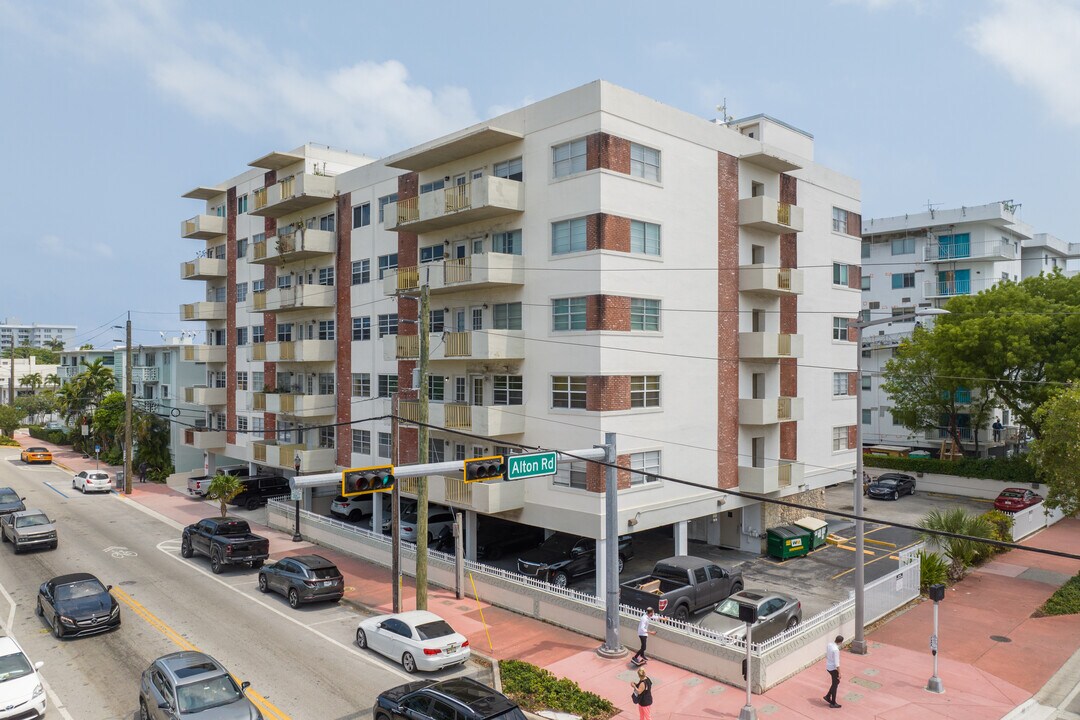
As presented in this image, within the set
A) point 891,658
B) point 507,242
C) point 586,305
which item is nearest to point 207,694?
point 586,305

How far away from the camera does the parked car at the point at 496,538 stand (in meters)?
33.3

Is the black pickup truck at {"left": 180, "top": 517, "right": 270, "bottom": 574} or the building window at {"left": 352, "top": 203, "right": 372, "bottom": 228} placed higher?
the building window at {"left": 352, "top": 203, "right": 372, "bottom": 228}

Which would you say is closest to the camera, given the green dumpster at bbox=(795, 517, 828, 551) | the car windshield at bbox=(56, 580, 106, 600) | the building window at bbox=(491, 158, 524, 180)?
the car windshield at bbox=(56, 580, 106, 600)

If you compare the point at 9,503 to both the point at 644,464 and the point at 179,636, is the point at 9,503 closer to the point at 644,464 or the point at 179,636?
the point at 179,636

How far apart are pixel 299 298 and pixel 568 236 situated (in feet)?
66.4

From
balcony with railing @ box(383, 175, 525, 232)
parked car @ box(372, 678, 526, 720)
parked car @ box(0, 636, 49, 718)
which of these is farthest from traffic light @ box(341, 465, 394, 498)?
balcony with railing @ box(383, 175, 525, 232)

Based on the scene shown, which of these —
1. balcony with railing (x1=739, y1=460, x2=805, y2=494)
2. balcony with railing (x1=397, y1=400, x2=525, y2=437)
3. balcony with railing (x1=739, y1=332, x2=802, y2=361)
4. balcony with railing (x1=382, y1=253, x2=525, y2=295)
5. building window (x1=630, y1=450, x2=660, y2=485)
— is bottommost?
balcony with railing (x1=739, y1=460, x2=805, y2=494)

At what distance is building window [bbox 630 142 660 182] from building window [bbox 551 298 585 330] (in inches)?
223

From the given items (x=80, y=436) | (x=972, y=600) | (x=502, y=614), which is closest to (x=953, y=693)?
(x=972, y=600)

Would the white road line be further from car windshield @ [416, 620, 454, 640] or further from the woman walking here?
the woman walking

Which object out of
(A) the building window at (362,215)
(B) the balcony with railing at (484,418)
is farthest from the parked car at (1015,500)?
(A) the building window at (362,215)

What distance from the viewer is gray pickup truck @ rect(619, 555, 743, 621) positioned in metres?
23.9

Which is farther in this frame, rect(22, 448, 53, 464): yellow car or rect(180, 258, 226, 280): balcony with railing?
rect(22, 448, 53, 464): yellow car

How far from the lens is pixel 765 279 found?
33156 millimetres
